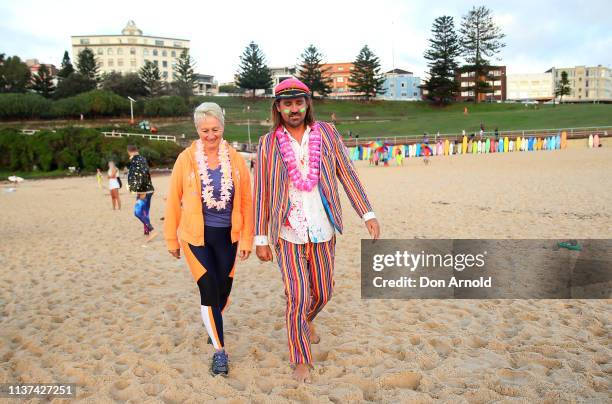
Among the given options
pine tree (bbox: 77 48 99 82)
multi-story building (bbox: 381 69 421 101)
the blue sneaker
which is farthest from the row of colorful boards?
multi-story building (bbox: 381 69 421 101)

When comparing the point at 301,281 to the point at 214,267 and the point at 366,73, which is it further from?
the point at 366,73

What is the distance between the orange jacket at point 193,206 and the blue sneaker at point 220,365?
0.79m

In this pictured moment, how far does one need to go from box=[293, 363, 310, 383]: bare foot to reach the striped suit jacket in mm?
854

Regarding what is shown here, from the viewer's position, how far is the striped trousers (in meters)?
3.31

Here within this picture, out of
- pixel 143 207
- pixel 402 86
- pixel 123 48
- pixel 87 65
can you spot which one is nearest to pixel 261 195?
pixel 143 207

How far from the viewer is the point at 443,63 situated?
67938 millimetres

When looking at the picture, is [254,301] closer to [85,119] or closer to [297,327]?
[297,327]

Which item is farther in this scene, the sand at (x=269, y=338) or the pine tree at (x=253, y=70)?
the pine tree at (x=253, y=70)

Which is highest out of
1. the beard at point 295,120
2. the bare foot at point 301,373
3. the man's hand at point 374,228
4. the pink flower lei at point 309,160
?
the beard at point 295,120

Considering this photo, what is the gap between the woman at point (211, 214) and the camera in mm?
3422

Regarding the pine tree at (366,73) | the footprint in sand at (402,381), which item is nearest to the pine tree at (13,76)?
the pine tree at (366,73)

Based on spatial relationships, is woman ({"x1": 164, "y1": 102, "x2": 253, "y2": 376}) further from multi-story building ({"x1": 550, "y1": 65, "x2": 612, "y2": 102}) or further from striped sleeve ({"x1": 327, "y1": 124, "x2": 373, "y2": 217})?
multi-story building ({"x1": 550, "y1": 65, "x2": 612, "y2": 102})

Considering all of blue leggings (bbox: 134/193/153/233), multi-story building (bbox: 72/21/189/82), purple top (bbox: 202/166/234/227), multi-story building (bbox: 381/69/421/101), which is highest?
multi-story building (bbox: 72/21/189/82)

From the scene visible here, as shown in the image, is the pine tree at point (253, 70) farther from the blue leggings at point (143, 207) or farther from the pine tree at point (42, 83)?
the blue leggings at point (143, 207)
